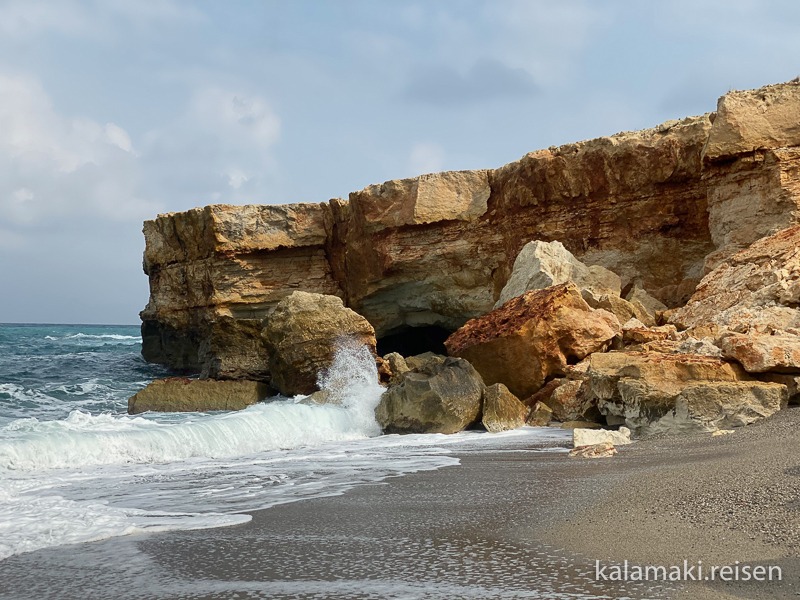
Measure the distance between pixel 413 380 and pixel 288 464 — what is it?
119 inches

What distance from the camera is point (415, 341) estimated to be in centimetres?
2327

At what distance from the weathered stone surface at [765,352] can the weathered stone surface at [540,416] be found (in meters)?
2.54

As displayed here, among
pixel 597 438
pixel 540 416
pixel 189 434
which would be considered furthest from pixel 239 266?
pixel 597 438

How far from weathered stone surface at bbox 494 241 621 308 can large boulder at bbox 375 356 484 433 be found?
423 centimetres

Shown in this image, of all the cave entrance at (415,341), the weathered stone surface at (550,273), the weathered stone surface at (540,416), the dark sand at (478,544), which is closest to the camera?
the dark sand at (478,544)

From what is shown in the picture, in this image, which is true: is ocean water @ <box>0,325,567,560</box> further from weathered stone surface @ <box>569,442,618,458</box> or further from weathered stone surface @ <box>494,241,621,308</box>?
weathered stone surface @ <box>494,241,621,308</box>

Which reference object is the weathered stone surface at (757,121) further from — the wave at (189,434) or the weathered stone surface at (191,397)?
the weathered stone surface at (191,397)

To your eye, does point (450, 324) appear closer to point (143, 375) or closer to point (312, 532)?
point (143, 375)

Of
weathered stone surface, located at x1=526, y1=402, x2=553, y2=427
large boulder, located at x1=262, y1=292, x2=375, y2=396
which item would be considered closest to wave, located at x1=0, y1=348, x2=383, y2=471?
large boulder, located at x1=262, y1=292, x2=375, y2=396

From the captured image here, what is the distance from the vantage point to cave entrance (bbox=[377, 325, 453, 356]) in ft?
74.0

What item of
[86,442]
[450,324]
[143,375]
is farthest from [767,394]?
[143,375]

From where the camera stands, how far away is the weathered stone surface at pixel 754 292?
31.5 ft

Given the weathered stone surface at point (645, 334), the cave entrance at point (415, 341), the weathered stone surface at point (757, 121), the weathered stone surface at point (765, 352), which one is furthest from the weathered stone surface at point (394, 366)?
the cave entrance at point (415, 341)

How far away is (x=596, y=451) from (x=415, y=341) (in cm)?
1636
